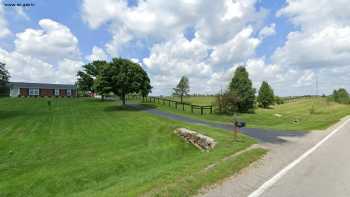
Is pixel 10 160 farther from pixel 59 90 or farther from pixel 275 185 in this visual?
pixel 59 90

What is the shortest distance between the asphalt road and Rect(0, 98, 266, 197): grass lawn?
134 centimetres

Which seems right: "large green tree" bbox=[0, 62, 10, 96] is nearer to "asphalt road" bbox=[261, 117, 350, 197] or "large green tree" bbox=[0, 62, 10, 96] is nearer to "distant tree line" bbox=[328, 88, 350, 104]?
"asphalt road" bbox=[261, 117, 350, 197]

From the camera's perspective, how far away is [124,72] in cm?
3353

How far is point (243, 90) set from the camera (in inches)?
1180

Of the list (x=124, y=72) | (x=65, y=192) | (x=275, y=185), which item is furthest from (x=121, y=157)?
(x=124, y=72)

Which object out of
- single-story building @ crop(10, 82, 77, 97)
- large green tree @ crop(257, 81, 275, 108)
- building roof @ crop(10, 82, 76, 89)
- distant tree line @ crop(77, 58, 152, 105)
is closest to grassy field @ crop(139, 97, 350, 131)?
distant tree line @ crop(77, 58, 152, 105)

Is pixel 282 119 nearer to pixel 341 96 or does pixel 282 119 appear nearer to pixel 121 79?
pixel 121 79

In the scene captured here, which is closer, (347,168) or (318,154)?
(347,168)

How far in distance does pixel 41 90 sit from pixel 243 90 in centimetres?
6608

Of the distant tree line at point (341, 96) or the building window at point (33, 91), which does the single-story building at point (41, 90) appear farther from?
the distant tree line at point (341, 96)

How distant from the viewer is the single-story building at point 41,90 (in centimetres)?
7112

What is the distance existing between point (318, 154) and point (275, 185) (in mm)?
4561

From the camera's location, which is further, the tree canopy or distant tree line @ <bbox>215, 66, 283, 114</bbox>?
the tree canopy

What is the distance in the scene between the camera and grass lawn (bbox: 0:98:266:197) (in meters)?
6.09
